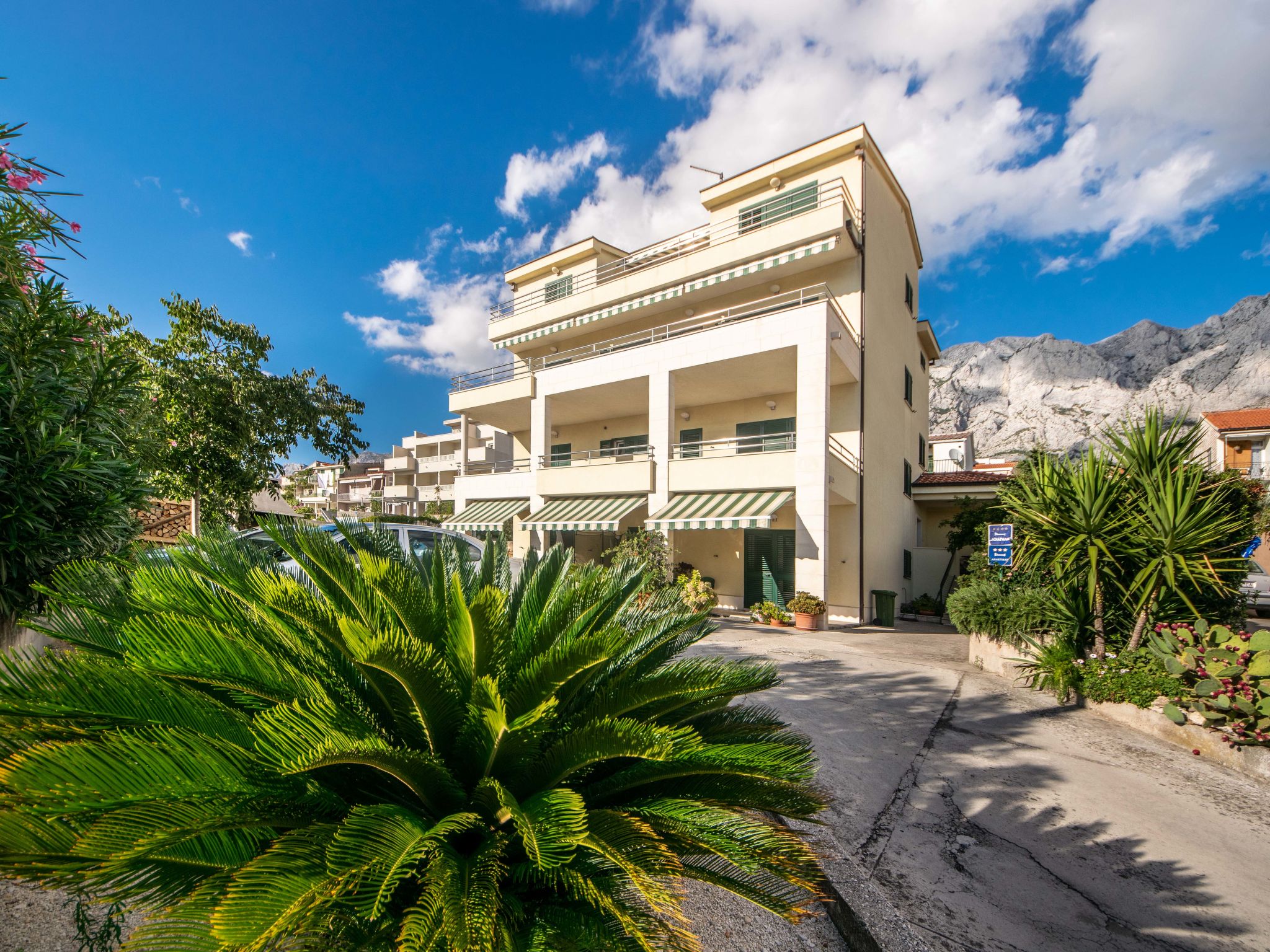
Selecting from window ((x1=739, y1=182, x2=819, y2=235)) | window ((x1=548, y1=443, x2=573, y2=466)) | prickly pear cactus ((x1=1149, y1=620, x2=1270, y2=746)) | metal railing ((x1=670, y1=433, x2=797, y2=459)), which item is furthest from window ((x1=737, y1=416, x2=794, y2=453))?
prickly pear cactus ((x1=1149, y1=620, x2=1270, y2=746))

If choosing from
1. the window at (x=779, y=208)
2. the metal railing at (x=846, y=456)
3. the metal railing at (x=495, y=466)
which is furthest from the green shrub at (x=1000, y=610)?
the metal railing at (x=495, y=466)

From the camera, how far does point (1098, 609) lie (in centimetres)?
686

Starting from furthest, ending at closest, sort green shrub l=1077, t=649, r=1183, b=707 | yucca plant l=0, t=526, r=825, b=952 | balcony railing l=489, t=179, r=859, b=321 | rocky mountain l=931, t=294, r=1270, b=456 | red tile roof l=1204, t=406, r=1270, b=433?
rocky mountain l=931, t=294, r=1270, b=456, red tile roof l=1204, t=406, r=1270, b=433, balcony railing l=489, t=179, r=859, b=321, green shrub l=1077, t=649, r=1183, b=707, yucca plant l=0, t=526, r=825, b=952

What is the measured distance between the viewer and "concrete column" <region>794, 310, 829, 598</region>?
1296 cm

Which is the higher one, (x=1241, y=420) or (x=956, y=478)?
(x=1241, y=420)

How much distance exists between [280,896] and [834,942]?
2.53 metres

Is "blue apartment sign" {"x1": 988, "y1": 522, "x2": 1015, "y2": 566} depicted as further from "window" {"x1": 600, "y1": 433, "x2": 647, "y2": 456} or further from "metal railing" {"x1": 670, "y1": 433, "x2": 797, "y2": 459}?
"window" {"x1": 600, "y1": 433, "x2": 647, "y2": 456}

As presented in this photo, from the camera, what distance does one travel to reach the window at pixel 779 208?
15.7m

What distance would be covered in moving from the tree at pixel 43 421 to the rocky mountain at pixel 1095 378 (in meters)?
77.0

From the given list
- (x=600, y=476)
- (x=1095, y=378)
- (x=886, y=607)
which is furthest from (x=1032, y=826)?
(x=1095, y=378)

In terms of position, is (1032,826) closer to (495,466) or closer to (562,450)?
(495,466)

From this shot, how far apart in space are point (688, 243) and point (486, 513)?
1145cm

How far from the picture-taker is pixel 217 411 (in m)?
13.2

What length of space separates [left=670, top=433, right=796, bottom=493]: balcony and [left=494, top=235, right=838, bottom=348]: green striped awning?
4871 mm
